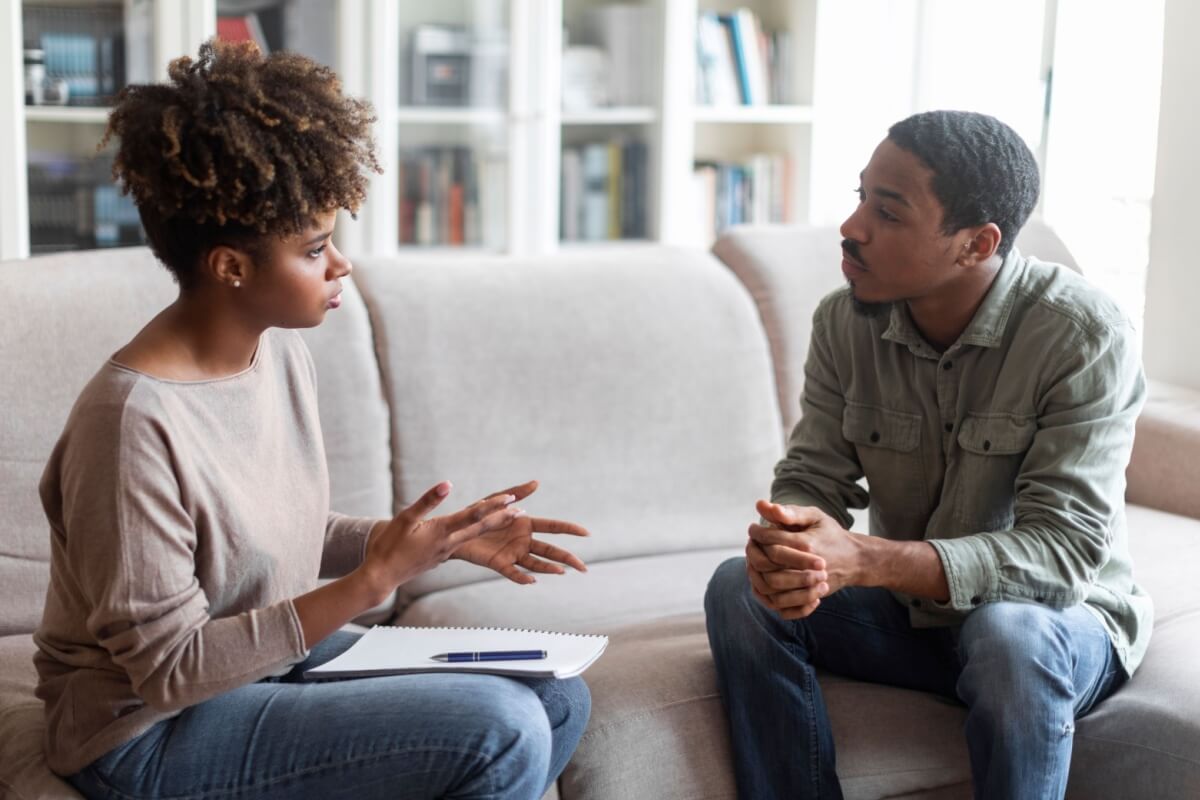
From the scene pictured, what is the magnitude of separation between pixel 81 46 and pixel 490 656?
89.9 inches

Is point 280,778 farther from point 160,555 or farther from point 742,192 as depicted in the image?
point 742,192

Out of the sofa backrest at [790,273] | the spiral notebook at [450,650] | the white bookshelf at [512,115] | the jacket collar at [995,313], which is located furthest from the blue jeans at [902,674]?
the white bookshelf at [512,115]

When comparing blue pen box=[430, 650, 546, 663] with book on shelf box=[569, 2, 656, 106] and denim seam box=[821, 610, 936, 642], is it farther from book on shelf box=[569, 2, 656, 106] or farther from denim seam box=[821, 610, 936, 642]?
book on shelf box=[569, 2, 656, 106]

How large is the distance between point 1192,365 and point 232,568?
208cm

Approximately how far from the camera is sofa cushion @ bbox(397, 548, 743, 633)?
6.36 ft

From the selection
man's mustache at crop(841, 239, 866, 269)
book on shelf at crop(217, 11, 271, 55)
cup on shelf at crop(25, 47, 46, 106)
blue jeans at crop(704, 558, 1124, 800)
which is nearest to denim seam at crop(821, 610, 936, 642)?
blue jeans at crop(704, 558, 1124, 800)

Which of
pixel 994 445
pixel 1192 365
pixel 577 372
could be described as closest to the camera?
pixel 994 445

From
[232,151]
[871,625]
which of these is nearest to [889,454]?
[871,625]

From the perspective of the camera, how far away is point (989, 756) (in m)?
1.52

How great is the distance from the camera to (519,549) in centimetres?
157

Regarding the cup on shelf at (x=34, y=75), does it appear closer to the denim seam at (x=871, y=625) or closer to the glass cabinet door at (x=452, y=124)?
the glass cabinet door at (x=452, y=124)

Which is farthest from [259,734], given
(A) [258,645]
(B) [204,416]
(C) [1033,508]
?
(C) [1033,508]

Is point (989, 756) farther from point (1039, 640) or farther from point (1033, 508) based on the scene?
point (1033, 508)

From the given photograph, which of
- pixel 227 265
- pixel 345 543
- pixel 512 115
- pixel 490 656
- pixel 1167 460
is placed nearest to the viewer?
pixel 227 265
